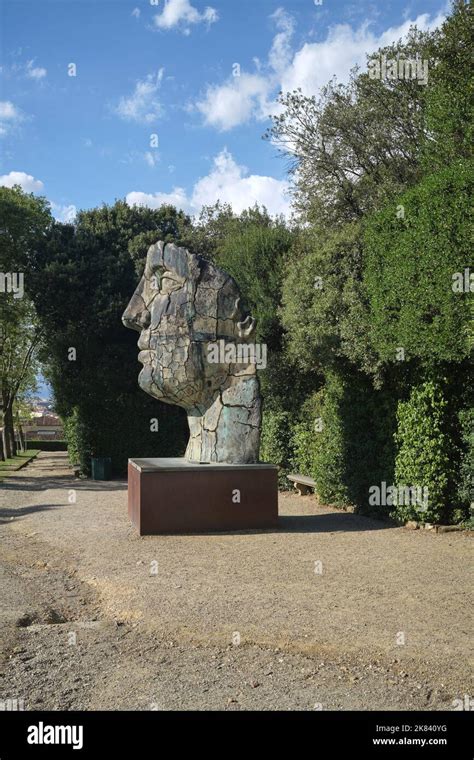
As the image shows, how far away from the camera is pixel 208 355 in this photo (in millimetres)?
13609

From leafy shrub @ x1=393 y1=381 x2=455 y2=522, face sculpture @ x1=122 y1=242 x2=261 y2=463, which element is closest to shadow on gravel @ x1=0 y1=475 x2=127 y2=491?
face sculpture @ x1=122 y1=242 x2=261 y2=463

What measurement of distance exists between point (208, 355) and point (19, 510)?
606 cm

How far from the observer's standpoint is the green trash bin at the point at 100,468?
80.3 feet

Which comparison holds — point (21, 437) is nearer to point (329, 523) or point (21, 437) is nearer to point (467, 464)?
point (329, 523)

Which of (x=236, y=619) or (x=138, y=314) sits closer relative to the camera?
(x=236, y=619)

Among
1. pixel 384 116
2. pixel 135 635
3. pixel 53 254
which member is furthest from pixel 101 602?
pixel 53 254

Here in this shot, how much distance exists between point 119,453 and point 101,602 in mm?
17249

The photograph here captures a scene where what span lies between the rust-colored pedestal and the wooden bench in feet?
14.9

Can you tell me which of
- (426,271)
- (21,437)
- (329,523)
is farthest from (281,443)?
(21,437)

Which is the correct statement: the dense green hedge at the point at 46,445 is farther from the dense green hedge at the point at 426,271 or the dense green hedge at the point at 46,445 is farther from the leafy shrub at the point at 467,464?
the leafy shrub at the point at 467,464

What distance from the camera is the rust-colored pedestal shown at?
12.6m

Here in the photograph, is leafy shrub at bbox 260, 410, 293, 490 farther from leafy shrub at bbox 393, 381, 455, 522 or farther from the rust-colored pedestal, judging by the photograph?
the rust-colored pedestal

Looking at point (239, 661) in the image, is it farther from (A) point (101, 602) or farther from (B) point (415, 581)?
(B) point (415, 581)

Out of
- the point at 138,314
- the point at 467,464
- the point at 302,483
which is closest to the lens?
the point at 467,464
